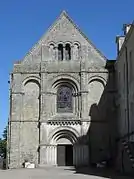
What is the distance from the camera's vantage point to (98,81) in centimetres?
3859

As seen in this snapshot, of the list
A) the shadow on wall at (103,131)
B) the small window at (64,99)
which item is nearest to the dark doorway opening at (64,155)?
the shadow on wall at (103,131)

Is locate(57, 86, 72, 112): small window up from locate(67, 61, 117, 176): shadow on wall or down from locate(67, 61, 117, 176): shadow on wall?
up

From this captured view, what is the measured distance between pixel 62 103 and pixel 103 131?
198 inches

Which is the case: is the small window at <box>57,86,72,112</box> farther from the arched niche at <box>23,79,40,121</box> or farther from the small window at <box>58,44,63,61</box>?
the small window at <box>58,44,63,61</box>

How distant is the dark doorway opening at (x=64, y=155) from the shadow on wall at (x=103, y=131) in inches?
90.6

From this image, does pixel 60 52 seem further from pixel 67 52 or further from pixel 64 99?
pixel 64 99

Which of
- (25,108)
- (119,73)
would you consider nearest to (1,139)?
(25,108)

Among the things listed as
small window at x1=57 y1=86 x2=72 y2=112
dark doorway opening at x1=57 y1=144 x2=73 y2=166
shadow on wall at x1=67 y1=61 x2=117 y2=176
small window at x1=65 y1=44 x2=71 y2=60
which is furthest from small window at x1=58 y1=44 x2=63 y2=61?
dark doorway opening at x1=57 y1=144 x2=73 y2=166

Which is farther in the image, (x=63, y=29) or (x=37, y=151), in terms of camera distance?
(x=63, y=29)

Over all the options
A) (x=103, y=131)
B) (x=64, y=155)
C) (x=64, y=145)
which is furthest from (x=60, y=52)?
(x=64, y=155)

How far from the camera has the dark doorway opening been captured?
1500 inches

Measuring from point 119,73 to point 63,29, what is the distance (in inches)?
331

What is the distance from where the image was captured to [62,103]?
126ft

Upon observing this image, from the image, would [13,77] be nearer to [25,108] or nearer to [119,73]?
[25,108]
